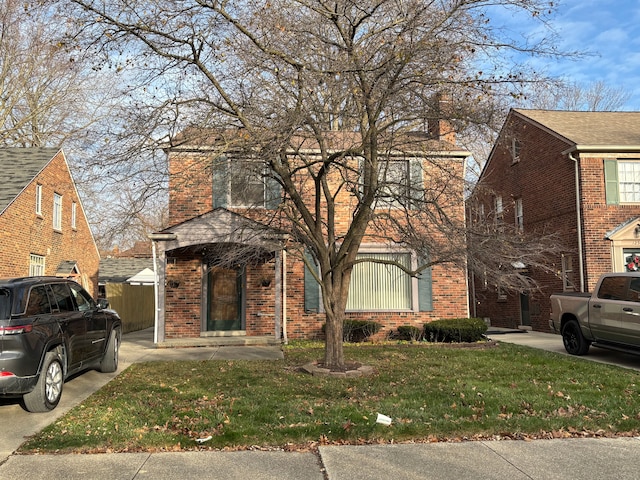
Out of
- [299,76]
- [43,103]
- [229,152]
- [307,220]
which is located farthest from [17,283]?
[43,103]

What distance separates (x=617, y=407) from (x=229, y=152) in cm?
655

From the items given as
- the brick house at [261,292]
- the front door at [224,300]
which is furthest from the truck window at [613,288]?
the front door at [224,300]

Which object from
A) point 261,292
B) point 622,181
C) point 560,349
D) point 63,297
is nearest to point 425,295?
point 560,349

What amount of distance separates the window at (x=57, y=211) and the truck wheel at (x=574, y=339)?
1631 centimetres

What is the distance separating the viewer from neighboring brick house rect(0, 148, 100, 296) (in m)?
14.9

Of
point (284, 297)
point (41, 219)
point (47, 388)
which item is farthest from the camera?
point (41, 219)

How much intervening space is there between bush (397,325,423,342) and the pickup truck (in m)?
3.36

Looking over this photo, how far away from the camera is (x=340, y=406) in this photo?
6.23 meters

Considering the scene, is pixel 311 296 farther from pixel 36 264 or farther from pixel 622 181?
pixel 622 181

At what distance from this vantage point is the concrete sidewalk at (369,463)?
14.1 ft

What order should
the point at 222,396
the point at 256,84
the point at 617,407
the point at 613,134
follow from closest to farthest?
the point at 617,407
the point at 222,396
the point at 256,84
the point at 613,134

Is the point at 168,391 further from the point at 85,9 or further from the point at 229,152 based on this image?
the point at 85,9

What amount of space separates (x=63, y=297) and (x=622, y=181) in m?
15.5

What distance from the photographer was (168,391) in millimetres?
7332
